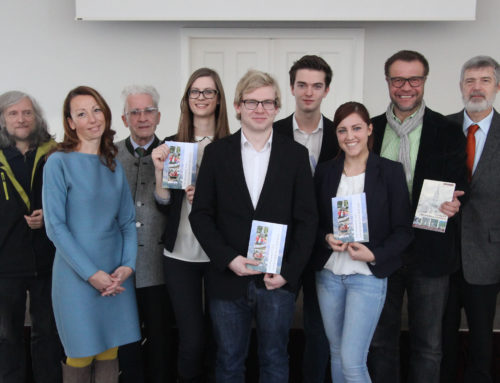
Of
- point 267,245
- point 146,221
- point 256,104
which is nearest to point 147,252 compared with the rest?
point 146,221

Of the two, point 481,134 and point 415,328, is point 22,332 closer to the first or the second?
point 415,328

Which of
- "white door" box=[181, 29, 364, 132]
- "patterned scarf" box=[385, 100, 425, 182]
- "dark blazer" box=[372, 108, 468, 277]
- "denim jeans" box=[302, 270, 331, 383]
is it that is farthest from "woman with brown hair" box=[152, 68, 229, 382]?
"white door" box=[181, 29, 364, 132]

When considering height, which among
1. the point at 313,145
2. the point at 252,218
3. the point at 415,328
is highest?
the point at 313,145

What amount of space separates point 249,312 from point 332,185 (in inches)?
27.9

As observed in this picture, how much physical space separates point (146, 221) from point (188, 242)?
0.30 meters

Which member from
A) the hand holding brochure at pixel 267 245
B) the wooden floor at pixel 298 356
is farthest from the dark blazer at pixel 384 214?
the wooden floor at pixel 298 356

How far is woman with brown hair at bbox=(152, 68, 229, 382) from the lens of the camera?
2.17m

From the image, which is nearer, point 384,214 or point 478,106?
point 384,214

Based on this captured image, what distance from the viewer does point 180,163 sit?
2143 mm

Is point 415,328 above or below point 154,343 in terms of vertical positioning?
above

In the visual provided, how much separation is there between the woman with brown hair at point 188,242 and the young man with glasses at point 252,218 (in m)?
0.18

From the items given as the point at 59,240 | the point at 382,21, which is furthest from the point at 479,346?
the point at 382,21

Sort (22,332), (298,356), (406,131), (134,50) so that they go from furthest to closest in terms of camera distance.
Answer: (134,50)
(298,356)
(22,332)
(406,131)

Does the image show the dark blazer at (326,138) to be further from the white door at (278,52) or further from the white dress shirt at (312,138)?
the white door at (278,52)
